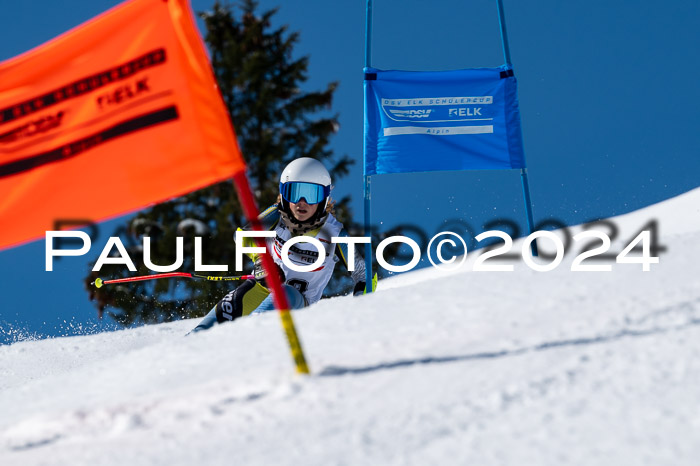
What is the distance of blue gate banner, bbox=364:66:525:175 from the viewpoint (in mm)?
7348

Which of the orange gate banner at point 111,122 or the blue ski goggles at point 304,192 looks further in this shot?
the blue ski goggles at point 304,192

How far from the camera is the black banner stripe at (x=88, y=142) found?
2807 mm

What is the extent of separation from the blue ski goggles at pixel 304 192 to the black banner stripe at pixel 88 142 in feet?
7.41

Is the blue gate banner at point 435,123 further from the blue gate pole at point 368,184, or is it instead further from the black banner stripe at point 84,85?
the black banner stripe at point 84,85

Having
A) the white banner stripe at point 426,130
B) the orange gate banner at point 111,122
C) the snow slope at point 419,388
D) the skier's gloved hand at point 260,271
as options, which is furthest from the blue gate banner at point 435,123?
the orange gate banner at point 111,122

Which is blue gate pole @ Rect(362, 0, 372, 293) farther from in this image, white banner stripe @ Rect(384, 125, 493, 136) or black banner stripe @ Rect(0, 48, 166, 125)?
black banner stripe @ Rect(0, 48, 166, 125)

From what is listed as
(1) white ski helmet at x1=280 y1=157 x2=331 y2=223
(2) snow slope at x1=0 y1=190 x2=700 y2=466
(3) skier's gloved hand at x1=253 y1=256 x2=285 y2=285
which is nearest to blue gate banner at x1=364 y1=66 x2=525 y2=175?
(1) white ski helmet at x1=280 y1=157 x2=331 y2=223

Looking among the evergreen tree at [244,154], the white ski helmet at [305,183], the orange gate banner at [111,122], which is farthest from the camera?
the evergreen tree at [244,154]

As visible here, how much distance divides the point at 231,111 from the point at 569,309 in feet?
44.2

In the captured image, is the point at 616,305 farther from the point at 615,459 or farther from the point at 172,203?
the point at 172,203

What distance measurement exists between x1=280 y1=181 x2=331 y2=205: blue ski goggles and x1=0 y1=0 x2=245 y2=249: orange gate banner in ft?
7.31

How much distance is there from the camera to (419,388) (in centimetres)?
251

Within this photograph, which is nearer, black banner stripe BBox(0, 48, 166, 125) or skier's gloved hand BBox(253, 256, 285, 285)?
black banner stripe BBox(0, 48, 166, 125)

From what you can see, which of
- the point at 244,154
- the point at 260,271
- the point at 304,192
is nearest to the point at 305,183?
the point at 304,192
